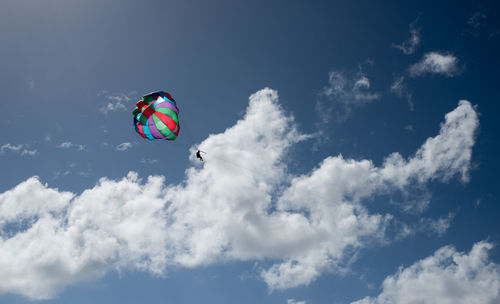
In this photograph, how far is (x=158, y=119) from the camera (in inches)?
1848

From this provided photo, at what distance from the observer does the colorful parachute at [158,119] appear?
46625 millimetres

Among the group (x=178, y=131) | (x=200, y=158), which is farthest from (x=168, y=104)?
(x=200, y=158)

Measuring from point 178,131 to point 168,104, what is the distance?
321 cm

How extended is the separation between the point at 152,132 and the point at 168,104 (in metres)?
3.59

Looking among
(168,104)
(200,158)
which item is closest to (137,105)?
(168,104)

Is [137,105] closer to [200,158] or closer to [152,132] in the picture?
[152,132]

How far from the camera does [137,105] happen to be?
46031 mm

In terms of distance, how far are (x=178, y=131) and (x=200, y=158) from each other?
14.0 ft

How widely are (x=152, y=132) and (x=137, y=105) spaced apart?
11.0ft

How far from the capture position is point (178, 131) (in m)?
47.6

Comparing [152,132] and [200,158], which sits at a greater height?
[152,132]

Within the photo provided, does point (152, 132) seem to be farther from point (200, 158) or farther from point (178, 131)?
point (200, 158)

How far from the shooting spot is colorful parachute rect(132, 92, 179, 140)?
46625 mm

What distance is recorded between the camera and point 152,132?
154 ft
